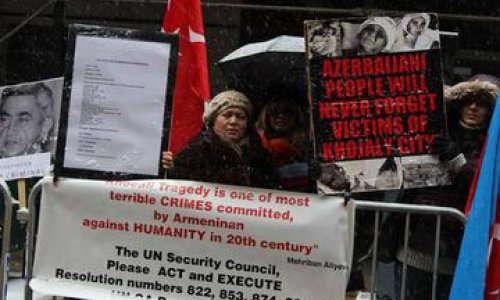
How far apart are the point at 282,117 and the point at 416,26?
1020 millimetres

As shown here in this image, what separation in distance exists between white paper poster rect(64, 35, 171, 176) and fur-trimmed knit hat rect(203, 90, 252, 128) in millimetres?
556

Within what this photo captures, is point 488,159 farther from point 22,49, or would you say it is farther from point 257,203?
point 22,49

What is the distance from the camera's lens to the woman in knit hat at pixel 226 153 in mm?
4766

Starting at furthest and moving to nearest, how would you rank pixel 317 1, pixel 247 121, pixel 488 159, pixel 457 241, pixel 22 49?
pixel 22 49, pixel 317 1, pixel 247 121, pixel 457 241, pixel 488 159

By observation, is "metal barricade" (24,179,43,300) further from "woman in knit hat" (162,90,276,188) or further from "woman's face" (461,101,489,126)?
"woman's face" (461,101,489,126)

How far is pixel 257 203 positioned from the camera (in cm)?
468

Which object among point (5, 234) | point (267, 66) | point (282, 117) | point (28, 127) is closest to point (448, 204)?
point (282, 117)

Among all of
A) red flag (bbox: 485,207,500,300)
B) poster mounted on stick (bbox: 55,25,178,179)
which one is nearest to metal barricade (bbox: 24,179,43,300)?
poster mounted on stick (bbox: 55,25,178,179)

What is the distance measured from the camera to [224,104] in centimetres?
517

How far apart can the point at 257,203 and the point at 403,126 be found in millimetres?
841

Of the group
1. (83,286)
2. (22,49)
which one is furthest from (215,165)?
(22,49)

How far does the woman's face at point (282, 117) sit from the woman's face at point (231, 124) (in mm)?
287

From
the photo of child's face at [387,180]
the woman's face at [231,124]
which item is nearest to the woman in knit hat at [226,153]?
the woman's face at [231,124]

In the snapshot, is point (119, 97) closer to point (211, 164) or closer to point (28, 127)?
point (211, 164)
